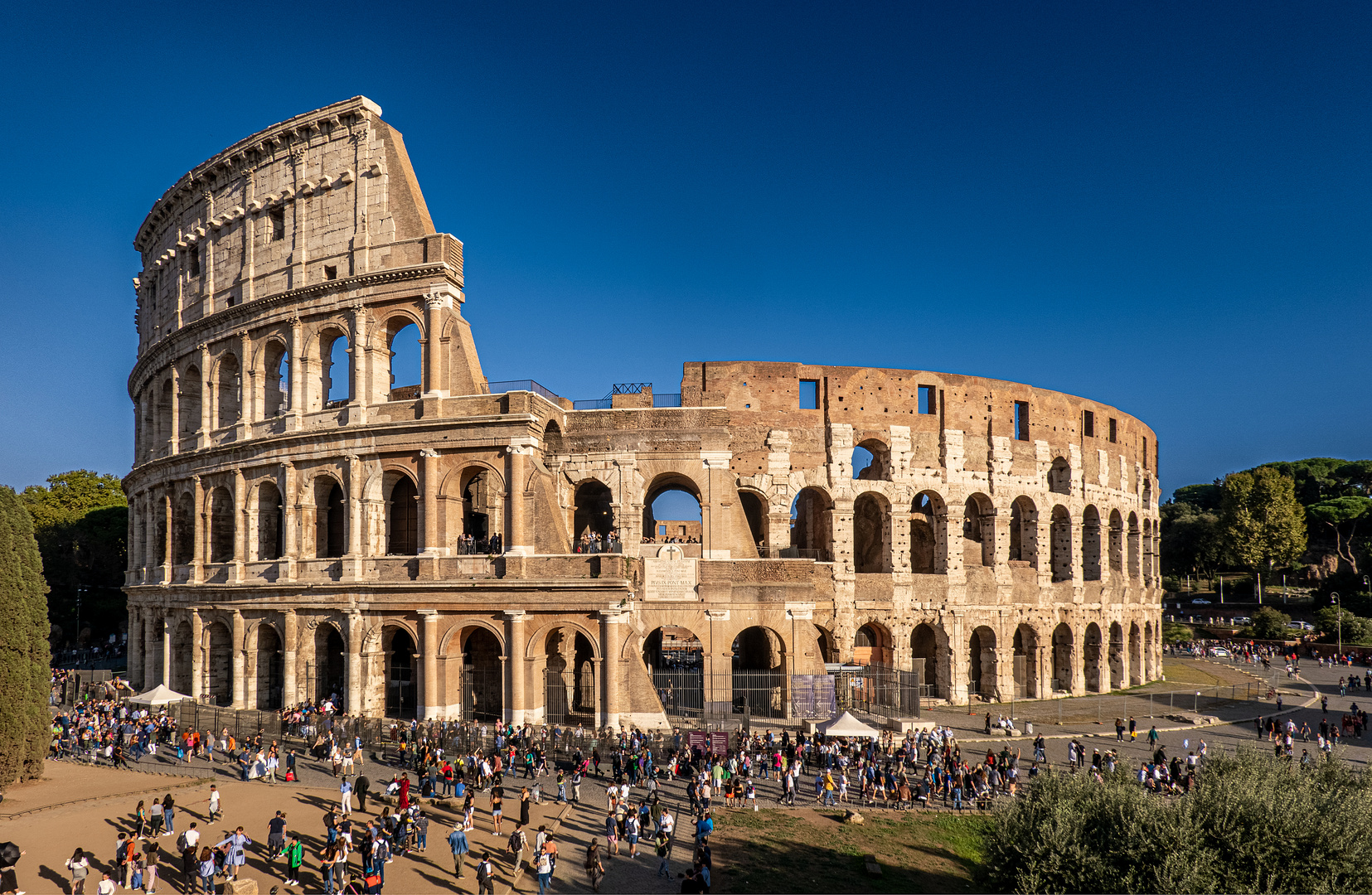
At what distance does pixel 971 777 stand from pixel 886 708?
6343mm

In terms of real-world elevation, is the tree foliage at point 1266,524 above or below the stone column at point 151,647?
above

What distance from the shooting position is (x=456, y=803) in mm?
18422

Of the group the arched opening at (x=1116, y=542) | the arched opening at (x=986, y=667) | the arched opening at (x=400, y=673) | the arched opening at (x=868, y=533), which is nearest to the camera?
the arched opening at (x=400, y=673)

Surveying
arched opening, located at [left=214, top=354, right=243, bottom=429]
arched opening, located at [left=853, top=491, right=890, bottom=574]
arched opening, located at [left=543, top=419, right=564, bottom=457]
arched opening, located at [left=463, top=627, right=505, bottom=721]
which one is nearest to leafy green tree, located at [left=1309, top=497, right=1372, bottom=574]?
arched opening, located at [left=853, top=491, right=890, bottom=574]

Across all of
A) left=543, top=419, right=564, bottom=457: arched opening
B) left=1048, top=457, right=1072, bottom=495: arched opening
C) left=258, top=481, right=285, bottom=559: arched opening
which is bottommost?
left=258, top=481, right=285, bottom=559: arched opening

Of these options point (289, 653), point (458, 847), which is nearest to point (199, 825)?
point (458, 847)

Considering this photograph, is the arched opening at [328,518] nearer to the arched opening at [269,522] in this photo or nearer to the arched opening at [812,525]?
the arched opening at [269,522]

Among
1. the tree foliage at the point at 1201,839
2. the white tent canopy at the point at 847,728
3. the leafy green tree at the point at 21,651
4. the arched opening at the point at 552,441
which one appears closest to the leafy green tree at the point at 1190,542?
the white tent canopy at the point at 847,728

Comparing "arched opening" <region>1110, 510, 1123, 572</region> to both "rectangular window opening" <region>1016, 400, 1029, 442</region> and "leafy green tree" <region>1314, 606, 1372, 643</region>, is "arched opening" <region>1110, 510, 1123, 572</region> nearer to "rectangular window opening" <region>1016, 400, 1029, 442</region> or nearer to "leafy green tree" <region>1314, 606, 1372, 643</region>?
"rectangular window opening" <region>1016, 400, 1029, 442</region>

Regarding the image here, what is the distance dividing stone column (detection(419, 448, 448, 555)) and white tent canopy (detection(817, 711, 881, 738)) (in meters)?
12.6

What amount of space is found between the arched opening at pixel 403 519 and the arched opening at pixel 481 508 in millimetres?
1778

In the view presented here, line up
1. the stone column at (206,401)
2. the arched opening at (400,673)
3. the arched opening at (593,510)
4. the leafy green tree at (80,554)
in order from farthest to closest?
the leafy green tree at (80,554), the arched opening at (593,510), the stone column at (206,401), the arched opening at (400,673)

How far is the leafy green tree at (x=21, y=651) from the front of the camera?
65.5 ft

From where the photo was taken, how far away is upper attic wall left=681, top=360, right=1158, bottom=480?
3056 centimetres
